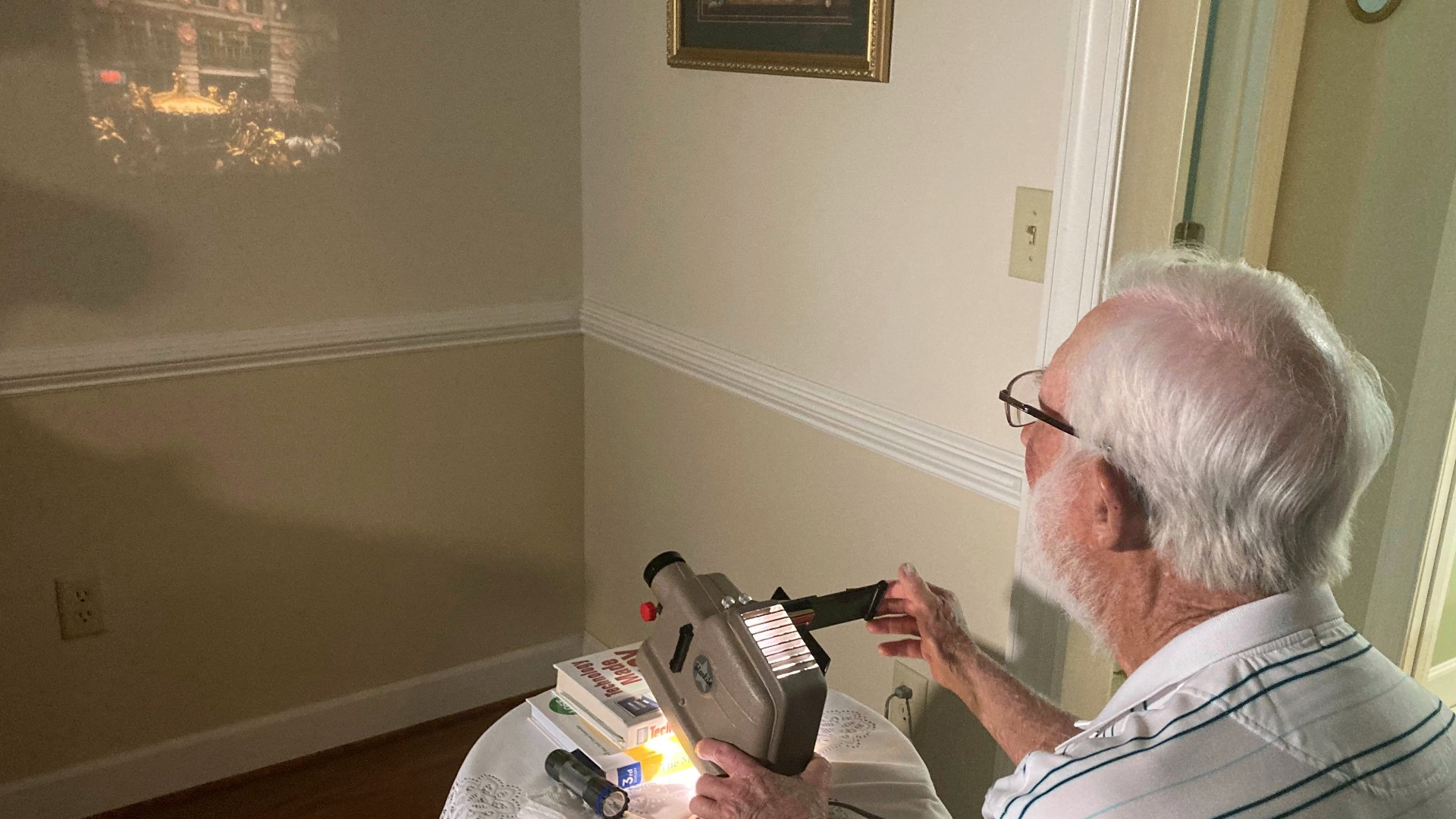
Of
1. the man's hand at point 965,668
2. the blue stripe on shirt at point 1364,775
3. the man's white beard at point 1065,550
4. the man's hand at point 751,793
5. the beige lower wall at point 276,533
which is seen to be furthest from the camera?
the beige lower wall at point 276,533

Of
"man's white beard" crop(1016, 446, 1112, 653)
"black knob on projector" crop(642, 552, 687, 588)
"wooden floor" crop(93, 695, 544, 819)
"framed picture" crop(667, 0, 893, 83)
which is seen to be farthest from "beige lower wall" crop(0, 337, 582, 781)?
"man's white beard" crop(1016, 446, 1112, 653)

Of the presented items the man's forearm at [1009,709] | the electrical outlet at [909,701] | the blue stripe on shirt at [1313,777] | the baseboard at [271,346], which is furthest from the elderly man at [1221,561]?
the baseboard at [271,346]

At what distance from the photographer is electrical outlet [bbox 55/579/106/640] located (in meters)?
2.17

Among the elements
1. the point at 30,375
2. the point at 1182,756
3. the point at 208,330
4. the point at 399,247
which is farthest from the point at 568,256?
the point at 1182,756

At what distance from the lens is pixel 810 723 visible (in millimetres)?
1231

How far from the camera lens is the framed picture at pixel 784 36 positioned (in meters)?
1.81

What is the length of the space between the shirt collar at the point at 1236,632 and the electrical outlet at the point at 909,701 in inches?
35.8

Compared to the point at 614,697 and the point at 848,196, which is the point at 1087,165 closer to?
the point at 848,196

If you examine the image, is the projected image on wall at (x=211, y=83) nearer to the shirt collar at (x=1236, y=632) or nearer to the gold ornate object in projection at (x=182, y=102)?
the gold ornate object in projection at (x=182, y=102)

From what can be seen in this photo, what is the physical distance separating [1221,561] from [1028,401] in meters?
0.45

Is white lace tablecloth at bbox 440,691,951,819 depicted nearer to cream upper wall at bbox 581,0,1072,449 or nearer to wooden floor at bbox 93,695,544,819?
cream upper wall at bbox 581,0,1072,449

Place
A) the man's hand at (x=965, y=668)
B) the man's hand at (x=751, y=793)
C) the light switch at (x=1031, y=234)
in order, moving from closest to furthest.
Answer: the man's hand at (x=751, y=793) → the man's hand at (x=965, y=668) → the light switch at (x=1031, y=234)

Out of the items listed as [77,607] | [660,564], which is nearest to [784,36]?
[660,564]

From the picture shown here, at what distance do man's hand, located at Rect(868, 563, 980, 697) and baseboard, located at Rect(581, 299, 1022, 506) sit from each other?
31 cm
